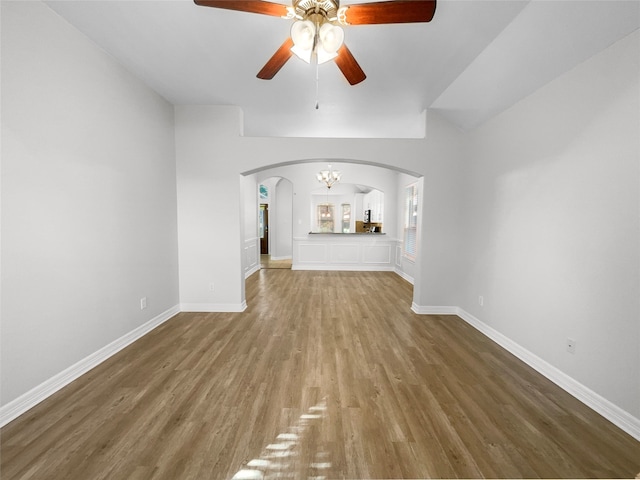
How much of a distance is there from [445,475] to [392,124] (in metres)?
4.59

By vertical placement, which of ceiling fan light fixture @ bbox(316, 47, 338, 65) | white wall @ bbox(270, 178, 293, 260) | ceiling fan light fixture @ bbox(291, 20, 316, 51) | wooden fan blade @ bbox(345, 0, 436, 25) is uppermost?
wooden fan blade @ bbox(345, 0, 436, 25)

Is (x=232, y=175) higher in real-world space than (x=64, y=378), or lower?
higher

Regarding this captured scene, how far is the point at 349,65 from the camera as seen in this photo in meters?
1.93

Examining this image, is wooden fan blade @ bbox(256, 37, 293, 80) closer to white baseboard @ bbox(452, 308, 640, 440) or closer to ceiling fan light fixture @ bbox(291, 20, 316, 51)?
ceiling fan light fixture @ bbox(291, 20, 316, 51)

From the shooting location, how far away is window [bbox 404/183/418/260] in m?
5.68

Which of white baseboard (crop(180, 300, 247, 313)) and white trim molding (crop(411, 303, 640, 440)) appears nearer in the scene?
white trim molding (crop(411, 303, 640, 440))

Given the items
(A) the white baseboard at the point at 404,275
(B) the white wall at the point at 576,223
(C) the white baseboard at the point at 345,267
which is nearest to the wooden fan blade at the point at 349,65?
(B) the white wall at the point at 576,223

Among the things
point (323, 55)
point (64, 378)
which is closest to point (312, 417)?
point (64, 378)

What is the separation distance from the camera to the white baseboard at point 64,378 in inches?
68.6

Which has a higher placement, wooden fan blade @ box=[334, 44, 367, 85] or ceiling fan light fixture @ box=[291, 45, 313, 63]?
wooden fan blade @ box=[334, 44, 367, 85]

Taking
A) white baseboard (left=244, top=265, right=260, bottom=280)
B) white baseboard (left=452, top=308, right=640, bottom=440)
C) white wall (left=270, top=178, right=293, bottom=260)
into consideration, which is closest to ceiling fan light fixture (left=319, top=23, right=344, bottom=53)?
white baseboard (left=452, top=308, right=640, bottom=440)

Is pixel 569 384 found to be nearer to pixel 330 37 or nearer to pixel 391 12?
pixel 391 12

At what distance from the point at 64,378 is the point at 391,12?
3.68 meters

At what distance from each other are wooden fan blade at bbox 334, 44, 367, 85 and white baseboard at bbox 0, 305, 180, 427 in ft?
11.0
